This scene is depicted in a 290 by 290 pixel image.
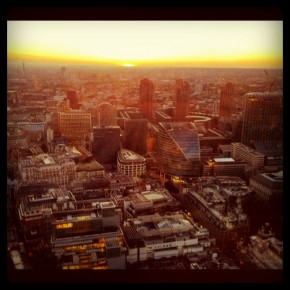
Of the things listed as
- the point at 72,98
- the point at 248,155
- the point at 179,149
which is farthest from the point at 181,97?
the point at 72,98

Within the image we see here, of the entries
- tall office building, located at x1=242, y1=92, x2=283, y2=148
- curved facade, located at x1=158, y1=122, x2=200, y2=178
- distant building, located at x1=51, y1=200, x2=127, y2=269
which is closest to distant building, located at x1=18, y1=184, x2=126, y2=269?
distant building, located at x1=51, y1=200, x2=127, y2=269

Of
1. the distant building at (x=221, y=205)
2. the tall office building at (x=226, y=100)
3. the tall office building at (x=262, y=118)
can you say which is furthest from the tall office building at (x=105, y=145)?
the tall office building at (x=262, y=118)

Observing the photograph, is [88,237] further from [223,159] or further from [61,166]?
[223,159]

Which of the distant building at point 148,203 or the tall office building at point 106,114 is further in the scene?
the tall office building at point 106,114

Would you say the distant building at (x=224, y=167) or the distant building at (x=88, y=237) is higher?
the distant building at (x=224, y=167)

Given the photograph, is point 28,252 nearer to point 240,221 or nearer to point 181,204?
point 181,204

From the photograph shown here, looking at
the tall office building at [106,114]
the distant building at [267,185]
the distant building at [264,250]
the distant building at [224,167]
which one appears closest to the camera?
the distant building at [264,250]

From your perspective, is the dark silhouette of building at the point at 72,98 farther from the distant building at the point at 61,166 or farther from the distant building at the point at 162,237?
the distant building at the point at 162,237
